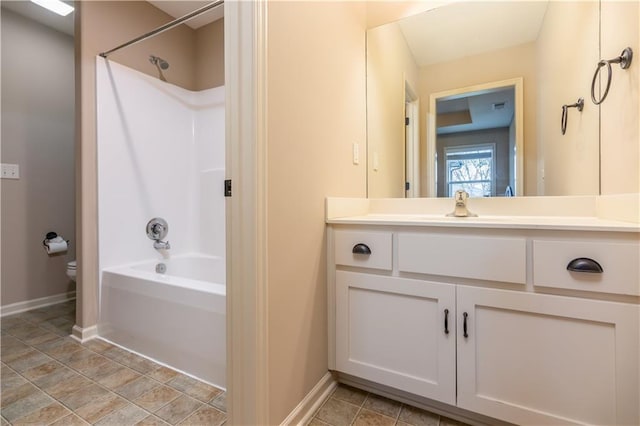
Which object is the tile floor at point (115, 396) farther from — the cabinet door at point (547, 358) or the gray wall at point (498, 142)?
the gray wall at point (498, 142)

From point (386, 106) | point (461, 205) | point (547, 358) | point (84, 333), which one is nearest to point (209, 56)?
point (386, 106)

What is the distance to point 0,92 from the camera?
2201 mm

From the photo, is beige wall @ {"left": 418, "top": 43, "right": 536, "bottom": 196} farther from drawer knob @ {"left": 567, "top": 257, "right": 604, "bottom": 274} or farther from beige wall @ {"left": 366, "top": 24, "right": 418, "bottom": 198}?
drawer knob @ {"left": 567, "top": 257, "right": 604, "bottom": 274}

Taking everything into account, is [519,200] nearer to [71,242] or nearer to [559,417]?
[559,417]

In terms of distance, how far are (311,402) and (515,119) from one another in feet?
5.44

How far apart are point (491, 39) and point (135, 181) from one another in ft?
8.10

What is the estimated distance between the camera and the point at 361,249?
1.27 m

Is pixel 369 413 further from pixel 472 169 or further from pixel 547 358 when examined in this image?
pixel 472 169

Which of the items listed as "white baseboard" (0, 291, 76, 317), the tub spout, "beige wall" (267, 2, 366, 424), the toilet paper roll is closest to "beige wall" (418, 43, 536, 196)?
"beige wall" (267, 2, 366, 424)

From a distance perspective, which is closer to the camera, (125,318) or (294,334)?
(294,334)

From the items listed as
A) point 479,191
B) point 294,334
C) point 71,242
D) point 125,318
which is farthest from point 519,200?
point 71,242

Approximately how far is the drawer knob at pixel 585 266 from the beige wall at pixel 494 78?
631mm

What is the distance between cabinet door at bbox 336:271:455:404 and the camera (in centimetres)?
112

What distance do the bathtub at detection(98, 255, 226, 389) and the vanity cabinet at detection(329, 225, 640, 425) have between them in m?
0.58
